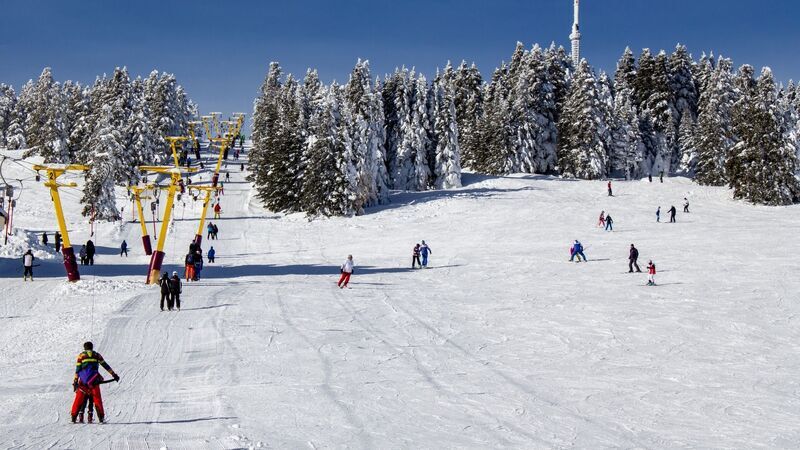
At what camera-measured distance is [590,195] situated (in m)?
58.0

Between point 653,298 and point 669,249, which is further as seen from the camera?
point 669,249

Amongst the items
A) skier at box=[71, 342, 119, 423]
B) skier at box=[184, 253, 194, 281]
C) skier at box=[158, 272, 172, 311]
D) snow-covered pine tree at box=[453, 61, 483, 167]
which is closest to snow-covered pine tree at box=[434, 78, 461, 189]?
snow-covered pine tree at box=[453, 61, 483, 167]

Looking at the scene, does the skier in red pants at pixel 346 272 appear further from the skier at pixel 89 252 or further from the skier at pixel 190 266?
the skier at pixel 89 252

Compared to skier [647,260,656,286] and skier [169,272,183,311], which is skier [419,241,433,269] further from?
skier [169,272,183,311]

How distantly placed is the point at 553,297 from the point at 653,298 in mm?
3491

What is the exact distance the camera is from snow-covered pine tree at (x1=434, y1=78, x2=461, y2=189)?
64.3 metres

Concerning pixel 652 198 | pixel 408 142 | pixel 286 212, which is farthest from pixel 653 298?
pixel 408 142

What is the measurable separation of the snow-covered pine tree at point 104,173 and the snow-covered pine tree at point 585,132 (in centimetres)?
4172

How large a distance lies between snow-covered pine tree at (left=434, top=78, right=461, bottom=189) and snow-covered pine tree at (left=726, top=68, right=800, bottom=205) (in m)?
23.7

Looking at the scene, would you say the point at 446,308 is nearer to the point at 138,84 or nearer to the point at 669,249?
the point at 669,249

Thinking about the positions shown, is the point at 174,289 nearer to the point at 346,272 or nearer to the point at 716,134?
the point at 346,272

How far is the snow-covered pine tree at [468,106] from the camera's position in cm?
7894

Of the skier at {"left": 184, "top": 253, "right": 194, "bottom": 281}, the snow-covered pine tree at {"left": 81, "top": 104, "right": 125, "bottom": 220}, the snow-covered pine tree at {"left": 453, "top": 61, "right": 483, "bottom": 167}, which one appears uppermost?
the snow-covered pine tree at {"left": 453, "top": 61, "right": 483, "bottom": 167}

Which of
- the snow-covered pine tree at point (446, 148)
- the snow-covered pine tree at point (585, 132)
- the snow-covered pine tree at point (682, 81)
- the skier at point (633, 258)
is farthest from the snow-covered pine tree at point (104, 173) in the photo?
the snow-covered pine tree at point (682, 81)
